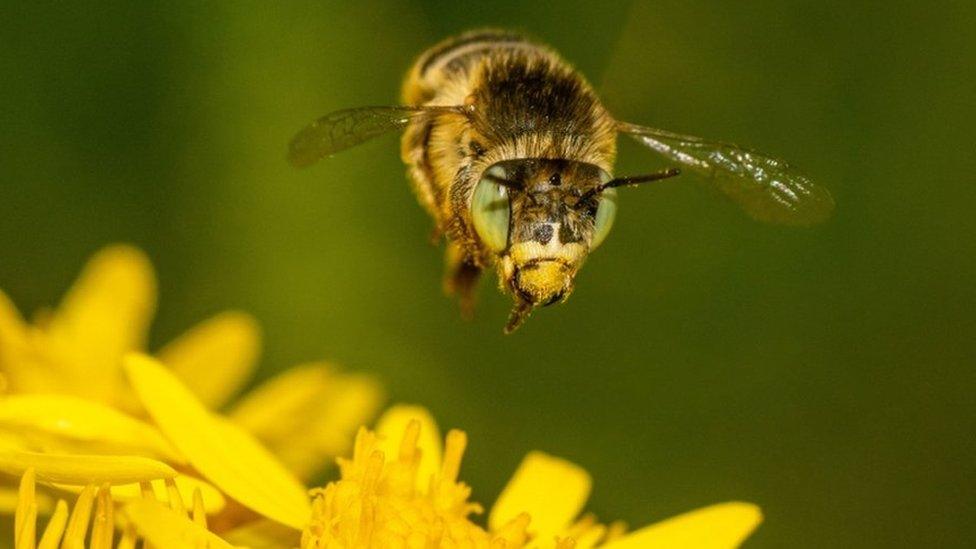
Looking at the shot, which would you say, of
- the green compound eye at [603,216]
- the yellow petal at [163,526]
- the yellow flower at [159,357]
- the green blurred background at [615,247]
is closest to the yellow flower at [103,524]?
the yellow petal at [163,526]

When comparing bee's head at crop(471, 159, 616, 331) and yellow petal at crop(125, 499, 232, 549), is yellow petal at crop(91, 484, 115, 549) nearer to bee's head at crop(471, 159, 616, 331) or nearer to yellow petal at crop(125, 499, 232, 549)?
yellow petal at crop(125, 499, 232, 549)

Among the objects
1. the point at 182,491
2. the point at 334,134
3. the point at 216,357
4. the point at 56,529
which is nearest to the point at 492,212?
the point at 334,134

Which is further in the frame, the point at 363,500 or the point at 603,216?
the point at 363,500

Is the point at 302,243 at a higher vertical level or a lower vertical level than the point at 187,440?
higher

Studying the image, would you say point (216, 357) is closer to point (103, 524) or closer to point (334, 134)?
point (334, 134)

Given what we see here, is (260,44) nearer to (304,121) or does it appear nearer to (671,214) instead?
(304,121)

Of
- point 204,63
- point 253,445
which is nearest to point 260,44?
point 204,63
